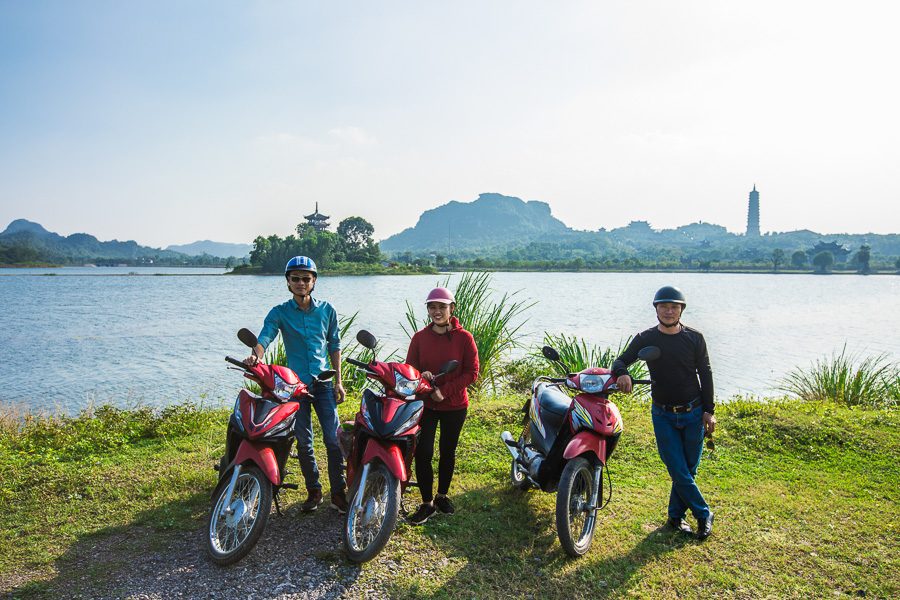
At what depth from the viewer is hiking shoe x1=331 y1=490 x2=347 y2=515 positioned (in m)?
4.43

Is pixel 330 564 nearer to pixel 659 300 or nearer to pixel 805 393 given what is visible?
pixel 659 300

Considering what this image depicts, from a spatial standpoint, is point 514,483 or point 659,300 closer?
point 659,300

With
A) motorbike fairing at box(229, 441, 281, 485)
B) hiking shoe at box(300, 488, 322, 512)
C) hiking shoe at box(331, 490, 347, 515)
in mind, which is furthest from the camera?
hiking shoe at box(300, 488, 322, 512)

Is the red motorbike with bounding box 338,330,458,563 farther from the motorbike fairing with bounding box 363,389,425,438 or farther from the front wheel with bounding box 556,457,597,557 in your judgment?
the front wheel with bounding box 556,457,597,557

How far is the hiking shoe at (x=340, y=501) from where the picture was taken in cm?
443

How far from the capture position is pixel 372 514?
12.3ft

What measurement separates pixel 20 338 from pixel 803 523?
27951mm

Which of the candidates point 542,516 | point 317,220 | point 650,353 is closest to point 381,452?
point 542,516

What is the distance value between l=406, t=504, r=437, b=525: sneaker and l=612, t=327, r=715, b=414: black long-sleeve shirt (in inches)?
69.9

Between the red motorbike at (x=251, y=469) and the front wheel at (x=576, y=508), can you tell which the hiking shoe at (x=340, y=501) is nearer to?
the red motorbike at (x=251, y=469)

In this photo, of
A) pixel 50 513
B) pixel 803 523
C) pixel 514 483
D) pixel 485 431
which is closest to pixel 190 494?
pixel 50 513

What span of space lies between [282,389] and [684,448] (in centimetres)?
296

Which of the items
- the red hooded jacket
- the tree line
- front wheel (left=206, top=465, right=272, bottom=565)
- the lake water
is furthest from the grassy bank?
the tree line

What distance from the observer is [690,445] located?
13.8ft
